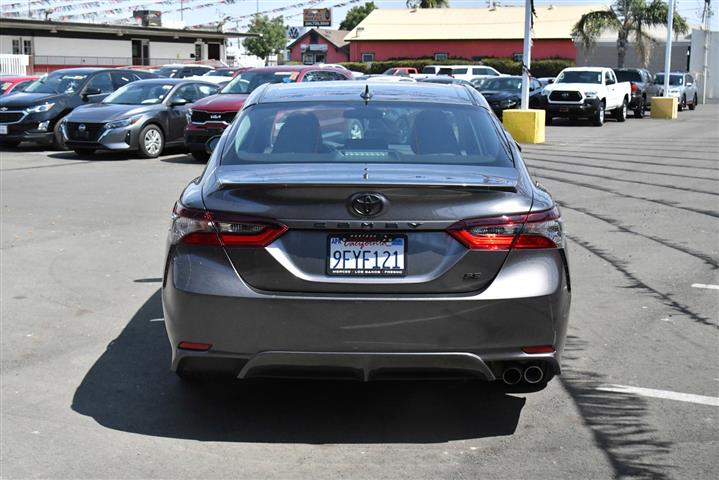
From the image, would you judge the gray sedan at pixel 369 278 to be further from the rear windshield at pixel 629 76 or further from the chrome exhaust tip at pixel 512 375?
the rear windshield at pixel 629 76

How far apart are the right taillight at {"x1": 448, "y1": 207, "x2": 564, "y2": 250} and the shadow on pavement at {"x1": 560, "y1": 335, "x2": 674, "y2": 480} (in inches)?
39.3

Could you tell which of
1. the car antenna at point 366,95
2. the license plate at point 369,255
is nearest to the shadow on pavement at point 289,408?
the license plate at point 369,255

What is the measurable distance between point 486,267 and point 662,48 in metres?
65.8

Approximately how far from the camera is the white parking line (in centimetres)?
531

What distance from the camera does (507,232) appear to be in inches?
176

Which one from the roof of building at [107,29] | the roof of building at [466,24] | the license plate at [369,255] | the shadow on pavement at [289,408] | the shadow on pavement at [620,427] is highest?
the roof of building at [466,24]

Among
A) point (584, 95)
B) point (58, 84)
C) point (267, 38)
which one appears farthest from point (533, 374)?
point (267, 38)

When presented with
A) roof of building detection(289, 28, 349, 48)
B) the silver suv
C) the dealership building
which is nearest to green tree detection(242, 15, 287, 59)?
roof of building detection(289, 28, 349, 48)

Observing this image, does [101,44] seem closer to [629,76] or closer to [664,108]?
[629,76]

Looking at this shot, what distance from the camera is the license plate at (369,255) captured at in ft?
14.4

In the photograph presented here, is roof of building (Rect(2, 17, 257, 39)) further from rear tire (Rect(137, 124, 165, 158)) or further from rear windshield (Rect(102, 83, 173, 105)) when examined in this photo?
rear tire (Rect(137, 124, 165, 158))

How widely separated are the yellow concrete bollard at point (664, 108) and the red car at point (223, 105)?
18.9 metres

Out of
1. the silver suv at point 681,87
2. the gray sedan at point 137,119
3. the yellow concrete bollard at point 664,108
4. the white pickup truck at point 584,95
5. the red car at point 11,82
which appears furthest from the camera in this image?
the silver suv at point 681,87

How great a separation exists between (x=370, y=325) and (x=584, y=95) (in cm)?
2708
